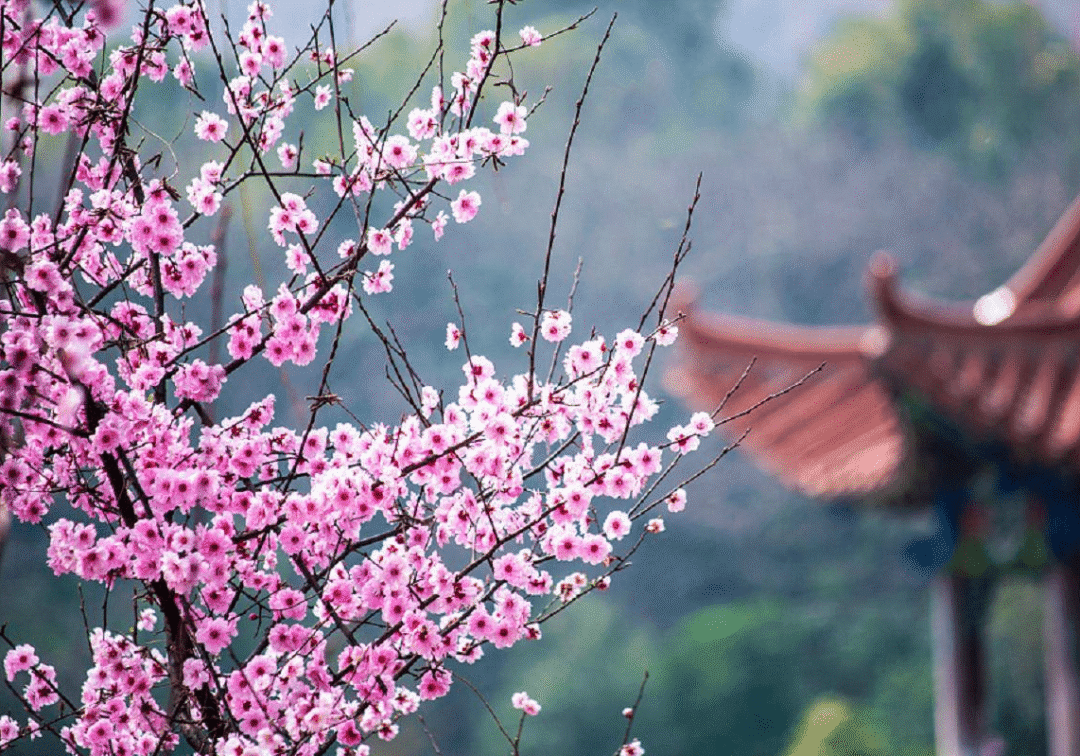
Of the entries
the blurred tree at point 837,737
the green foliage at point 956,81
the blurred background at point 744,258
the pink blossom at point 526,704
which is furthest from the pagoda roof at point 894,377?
the green foliage at point 956,81

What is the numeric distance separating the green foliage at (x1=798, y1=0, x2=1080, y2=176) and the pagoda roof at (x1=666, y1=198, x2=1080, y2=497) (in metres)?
12.4

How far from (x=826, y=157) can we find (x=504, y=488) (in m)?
15.5

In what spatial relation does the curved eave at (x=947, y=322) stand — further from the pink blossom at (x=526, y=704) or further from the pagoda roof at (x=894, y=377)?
the pink blossom at (x=526, y=704)

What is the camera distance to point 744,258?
1529 cm

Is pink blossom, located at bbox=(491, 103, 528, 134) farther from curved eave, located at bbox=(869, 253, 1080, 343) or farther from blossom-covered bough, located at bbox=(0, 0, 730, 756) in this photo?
curved eave, located at bbox=(869, 253, 1080, 343)

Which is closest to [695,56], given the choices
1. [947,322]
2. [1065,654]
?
[1065,654]

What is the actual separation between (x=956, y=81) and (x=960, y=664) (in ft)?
48.2

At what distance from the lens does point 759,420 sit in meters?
4.08

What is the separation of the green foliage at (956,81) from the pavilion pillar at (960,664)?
12898mm

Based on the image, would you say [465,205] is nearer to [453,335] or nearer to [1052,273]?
[453,335]

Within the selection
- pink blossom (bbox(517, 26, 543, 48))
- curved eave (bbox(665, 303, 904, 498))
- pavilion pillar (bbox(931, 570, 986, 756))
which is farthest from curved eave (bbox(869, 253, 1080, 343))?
pink blossom (bbox(517, 26, 543, 48))

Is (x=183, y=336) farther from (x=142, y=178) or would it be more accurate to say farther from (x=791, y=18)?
(x=791, y=18)

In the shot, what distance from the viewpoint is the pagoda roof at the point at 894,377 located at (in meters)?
3.04

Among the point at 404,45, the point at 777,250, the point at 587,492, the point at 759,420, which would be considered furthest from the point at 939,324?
the point at 404,45
